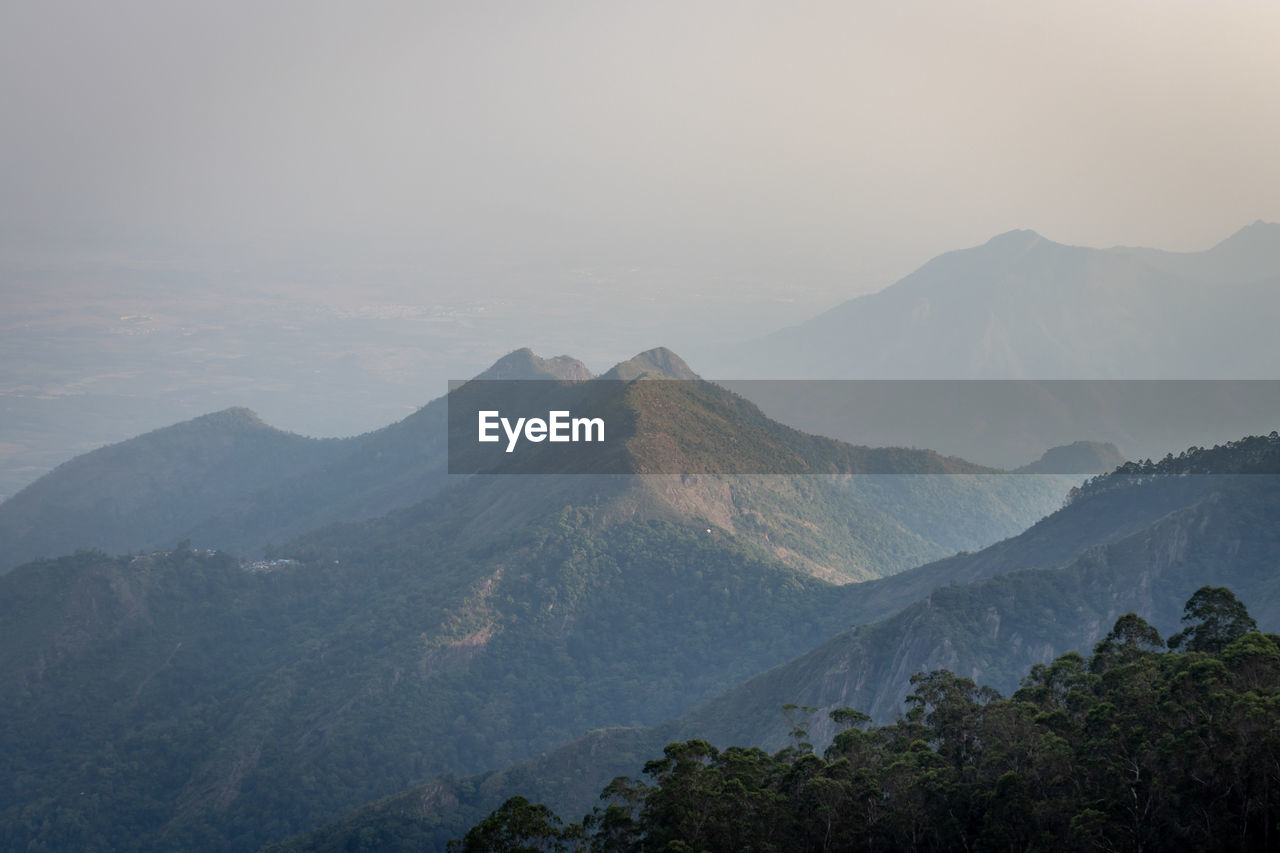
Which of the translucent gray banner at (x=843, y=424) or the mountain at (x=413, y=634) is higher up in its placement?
the translucent gray banner at (x=843, y=424)

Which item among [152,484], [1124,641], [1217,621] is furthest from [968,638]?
[152,484]

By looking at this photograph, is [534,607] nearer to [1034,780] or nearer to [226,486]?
[1034,780]

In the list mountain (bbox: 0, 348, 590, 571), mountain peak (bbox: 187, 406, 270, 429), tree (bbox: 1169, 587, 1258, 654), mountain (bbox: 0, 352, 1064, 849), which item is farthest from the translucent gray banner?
tree (bbox: 1169, 587, 1258, 654)

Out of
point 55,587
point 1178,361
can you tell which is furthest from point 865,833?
point 1178,361

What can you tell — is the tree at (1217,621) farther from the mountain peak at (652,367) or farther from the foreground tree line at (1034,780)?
the mountain peak at (652,367)

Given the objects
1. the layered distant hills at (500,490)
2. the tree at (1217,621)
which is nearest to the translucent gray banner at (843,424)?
the layered distant hills at (500,490)

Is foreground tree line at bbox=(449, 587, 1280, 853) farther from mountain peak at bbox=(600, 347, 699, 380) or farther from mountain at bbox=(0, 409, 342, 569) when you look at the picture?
mountain at bbox=(0, 409, 342, 569)
